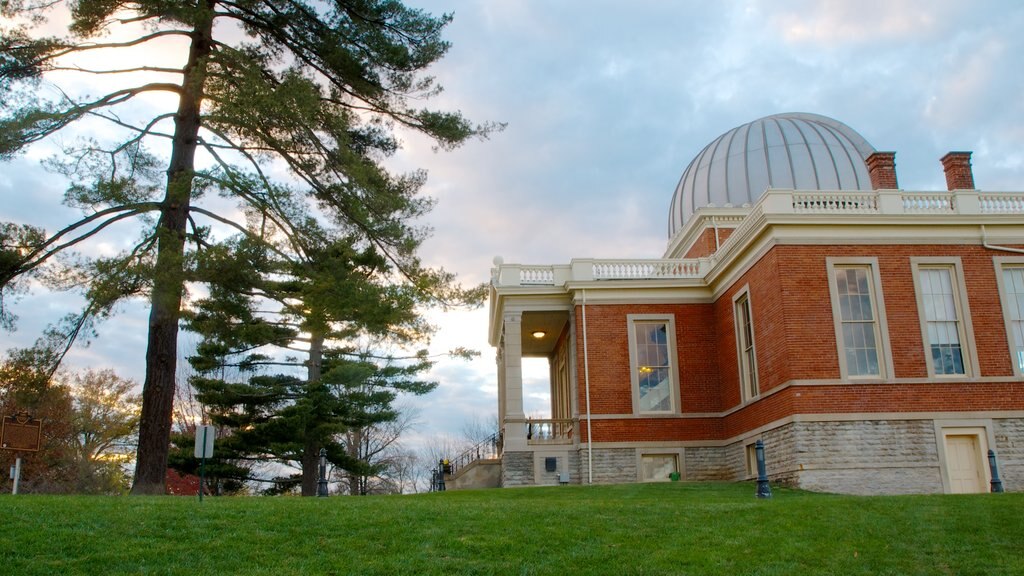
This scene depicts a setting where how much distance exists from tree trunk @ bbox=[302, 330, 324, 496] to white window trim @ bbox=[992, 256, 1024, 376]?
65.8 feet

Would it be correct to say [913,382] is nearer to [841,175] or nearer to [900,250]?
[900,250]

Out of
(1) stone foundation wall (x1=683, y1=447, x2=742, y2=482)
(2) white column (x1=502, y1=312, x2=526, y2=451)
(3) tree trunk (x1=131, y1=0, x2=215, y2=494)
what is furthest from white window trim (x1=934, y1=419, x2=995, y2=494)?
(3) tree trunk (x1=131, y1=0, x2=215, y2=494)

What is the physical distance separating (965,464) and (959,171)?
8265 millimetres

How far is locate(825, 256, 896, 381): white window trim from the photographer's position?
18766mm

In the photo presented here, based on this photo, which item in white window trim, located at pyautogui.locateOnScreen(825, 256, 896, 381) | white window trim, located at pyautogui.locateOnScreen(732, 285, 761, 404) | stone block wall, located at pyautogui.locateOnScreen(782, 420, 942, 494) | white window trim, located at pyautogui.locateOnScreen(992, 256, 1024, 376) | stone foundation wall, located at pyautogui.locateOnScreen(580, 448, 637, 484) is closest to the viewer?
stone block wall, located at pyautogui.locateOnScreen(782, 420, 942, 494)

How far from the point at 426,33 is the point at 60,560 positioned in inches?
493

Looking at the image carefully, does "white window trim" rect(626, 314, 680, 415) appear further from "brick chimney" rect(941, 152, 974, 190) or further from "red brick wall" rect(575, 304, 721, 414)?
"brick chimney" rect(941, 152, 974, 190)

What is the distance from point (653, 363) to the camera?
24141mm

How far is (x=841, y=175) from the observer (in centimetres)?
2970

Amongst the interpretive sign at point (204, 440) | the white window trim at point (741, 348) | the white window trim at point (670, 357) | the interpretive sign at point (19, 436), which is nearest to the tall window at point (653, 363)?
the white window trim at point (670, 357)

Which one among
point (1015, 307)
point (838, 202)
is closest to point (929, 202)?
point (838, 202)

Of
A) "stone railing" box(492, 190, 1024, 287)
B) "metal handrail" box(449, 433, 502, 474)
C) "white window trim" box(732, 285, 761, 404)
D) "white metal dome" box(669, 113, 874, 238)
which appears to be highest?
"white metal dome" box(669, 113, 874, 238)

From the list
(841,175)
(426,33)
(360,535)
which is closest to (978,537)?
(360,535)

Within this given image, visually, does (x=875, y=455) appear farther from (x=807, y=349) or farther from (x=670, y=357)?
(x=670, y=357)
